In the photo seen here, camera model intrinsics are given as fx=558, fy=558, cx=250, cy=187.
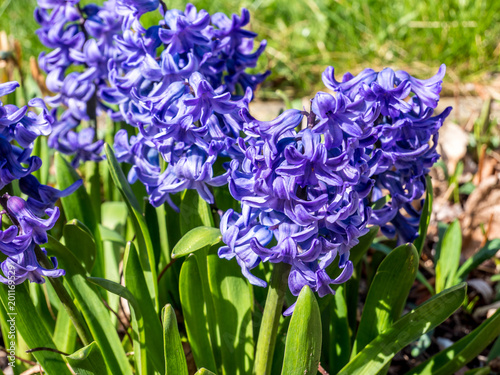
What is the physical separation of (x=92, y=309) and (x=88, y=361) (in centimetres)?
26

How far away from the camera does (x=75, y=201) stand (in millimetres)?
1902

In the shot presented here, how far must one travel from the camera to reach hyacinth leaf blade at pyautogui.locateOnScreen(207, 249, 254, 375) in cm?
160

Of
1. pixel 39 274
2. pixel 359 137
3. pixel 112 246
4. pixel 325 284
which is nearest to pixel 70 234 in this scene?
pixel 39 274

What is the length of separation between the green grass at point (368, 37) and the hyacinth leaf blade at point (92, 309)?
282 cm

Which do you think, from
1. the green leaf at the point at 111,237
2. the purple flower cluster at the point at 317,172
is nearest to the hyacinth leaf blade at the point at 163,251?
the green leaf at the point at 111,237

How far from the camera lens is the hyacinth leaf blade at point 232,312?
1.60 meters

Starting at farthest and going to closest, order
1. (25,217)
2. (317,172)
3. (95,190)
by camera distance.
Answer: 1. (95,190)
2. (25,217)
3. (317,172)

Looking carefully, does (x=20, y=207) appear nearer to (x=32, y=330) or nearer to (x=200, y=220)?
(x=32, y=330)

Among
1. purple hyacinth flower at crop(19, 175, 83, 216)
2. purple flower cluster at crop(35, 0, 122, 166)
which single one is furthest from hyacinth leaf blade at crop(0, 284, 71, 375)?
purple flower cluster at crop(35, 0, 122, 166)

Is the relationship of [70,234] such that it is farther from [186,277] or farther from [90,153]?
[90,153]

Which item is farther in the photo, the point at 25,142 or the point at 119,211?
the point at 119,211

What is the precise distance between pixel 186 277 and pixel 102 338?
1.21 ft

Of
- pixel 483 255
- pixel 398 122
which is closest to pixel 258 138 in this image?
pixel 398 122

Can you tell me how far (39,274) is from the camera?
54.7 inches
